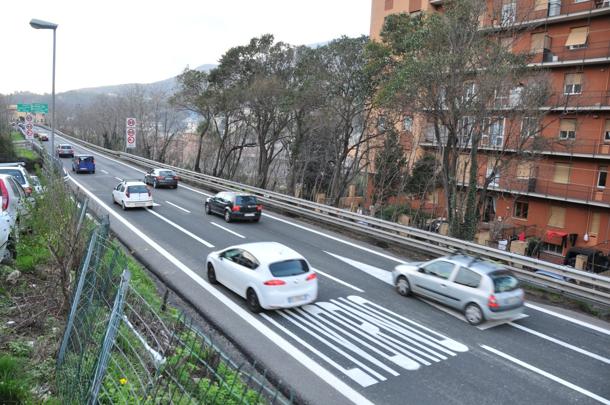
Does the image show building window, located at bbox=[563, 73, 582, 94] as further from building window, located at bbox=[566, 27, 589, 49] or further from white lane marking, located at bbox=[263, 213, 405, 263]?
white lane marking, located at bbox=[263, 213, 405, 263]

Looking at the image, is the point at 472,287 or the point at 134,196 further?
the point at 134,196

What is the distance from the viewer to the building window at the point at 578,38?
33562mm

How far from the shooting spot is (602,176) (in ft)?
109

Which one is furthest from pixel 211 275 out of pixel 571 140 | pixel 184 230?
pixel 571 140

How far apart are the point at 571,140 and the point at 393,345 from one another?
2843cm

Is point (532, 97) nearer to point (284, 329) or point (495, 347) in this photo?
point (495, 347)

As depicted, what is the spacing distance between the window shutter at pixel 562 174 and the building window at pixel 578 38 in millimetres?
8623

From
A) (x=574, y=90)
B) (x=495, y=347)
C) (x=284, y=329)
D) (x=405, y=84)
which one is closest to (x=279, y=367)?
(x=284, y=329)

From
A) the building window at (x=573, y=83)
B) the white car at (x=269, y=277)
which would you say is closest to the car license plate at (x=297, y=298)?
the white car at (x=269, y=277)

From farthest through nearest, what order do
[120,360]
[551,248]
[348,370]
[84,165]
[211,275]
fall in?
[84,165]
[551,248]
[211,275]
[348,370]
[120,360]

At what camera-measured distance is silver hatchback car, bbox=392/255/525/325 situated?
10.4 meters

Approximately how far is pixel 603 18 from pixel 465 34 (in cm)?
1868

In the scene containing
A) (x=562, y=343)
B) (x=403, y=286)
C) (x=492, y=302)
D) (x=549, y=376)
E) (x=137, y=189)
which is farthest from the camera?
(x=137, y=189)

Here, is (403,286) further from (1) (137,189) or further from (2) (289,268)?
(1) (137,189)
